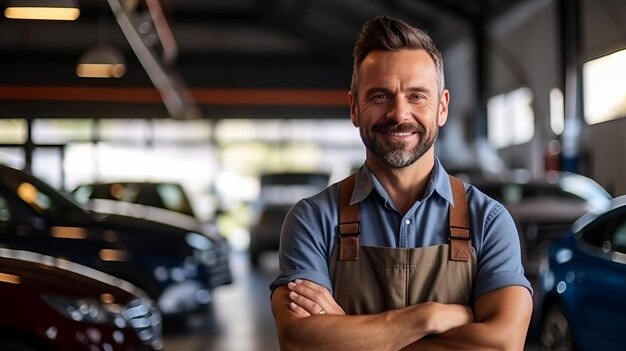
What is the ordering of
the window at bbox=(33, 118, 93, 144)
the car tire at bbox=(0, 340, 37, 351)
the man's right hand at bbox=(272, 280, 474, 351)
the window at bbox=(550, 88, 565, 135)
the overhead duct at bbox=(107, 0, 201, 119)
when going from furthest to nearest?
the window at bbox=(33, 118, 93, 144) < the window at bbox=(550, 88, 565, 135) < the overhead duct at bbox=(107, 0, 201, 119) < the car tire at bbox=(0, 340, 37, 351) < the man's right hand at bbox=(272, 280, 474, 351)

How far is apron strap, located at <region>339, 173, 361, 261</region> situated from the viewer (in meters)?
2.62

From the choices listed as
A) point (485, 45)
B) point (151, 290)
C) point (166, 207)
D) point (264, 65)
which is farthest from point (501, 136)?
point (151, 290)

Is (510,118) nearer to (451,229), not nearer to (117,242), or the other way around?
(117,242)

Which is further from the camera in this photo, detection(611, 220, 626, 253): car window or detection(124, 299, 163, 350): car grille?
detection(611, 220, 626, 253): car window

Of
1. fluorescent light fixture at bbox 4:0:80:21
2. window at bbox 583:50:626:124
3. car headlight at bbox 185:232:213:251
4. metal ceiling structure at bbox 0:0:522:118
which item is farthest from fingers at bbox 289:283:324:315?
metal ceiling structure at bbox 0:0:522:118

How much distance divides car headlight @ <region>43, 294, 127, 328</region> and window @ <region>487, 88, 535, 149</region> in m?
17.9

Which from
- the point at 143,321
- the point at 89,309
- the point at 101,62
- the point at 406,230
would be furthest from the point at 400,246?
the point at 101,62

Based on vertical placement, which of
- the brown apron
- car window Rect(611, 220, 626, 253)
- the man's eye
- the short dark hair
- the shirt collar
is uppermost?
the short dark hair

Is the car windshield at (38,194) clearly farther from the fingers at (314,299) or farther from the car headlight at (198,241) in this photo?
the fingers at (314,299)

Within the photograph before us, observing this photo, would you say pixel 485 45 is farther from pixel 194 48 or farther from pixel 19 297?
pixel 19 297

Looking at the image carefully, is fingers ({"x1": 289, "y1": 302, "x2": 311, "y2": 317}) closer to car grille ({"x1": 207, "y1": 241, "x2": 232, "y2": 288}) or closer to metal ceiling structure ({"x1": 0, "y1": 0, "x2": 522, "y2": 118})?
car grille ({"x1": 207, "y1": 241, "x2": 232, "y2": 288})

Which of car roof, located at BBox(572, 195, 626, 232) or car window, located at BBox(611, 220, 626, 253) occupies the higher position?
car roof, located at BBox(572, 195, 626, 232)

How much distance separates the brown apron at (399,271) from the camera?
102 inches

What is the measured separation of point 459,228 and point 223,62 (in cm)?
2983
